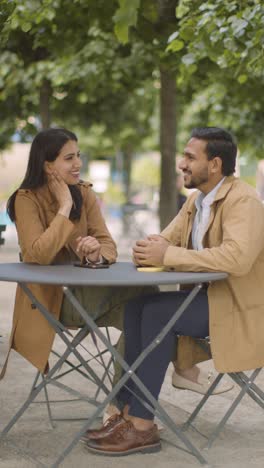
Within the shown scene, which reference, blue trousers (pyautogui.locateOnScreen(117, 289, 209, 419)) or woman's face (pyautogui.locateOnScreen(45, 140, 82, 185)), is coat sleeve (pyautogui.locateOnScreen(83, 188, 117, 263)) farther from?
blue trousers (pyautogui.locateOnScreen(117, 289, 209, 419))

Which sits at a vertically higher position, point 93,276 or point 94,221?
point 94,221

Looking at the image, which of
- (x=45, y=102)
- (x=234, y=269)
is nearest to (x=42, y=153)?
(x=234, y=269)

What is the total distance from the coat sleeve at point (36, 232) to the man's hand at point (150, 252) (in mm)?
354

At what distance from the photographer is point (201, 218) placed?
4.60 m

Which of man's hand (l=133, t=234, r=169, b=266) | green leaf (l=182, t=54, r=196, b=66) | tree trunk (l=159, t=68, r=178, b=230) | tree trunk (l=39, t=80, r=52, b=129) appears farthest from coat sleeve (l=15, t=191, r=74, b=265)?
tree trunk (l=39, t=80, r=52, b=129)

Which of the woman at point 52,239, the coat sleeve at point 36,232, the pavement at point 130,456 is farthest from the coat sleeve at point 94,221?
the pavement at point 130,456

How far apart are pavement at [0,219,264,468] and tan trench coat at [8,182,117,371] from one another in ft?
1.28

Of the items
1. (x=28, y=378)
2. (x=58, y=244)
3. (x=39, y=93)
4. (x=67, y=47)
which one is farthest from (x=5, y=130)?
(x=58, y=244)

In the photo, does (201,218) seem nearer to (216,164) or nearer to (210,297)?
(216,164)

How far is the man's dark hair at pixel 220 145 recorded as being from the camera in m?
4.53

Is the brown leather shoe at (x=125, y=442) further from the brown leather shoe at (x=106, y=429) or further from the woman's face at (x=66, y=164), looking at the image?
the woman's face at (x=66, y=164)

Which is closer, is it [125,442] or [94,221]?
[125,442]

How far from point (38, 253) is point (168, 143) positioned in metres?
6.93

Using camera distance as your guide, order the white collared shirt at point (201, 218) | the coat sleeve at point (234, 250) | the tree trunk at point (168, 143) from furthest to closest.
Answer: the tree trunk at point (168, 143) < the white collared shirt at point (201, 218) < the coat sleeve at point (234, 250)
